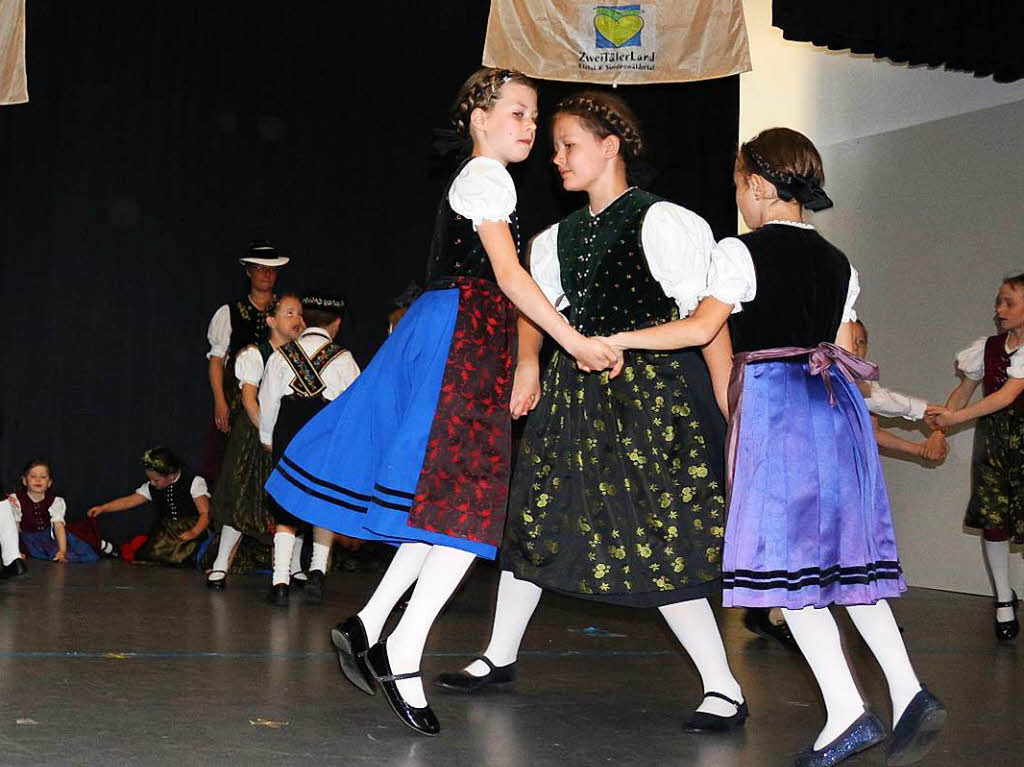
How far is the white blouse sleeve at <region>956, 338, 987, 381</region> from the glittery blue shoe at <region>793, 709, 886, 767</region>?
2.83m

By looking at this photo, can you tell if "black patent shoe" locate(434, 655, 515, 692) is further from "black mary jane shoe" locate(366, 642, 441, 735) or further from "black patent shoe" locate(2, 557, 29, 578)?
"black patent shoe" locate(2, 557, 29, 578)

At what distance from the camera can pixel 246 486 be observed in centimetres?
523

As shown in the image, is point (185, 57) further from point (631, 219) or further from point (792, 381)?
point (792, 381)

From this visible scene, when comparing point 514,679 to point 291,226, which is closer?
point 514,679

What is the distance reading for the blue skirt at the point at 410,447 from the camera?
2.43 meters

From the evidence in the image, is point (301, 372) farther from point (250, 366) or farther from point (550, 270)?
point (550, 270)

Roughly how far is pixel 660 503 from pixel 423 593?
1.60ft

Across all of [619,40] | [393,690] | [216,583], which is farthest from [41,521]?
[393,690]

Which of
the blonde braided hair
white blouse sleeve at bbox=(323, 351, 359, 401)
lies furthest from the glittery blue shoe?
white blouse sleeve at bbox=(323, 351, 359, 401)

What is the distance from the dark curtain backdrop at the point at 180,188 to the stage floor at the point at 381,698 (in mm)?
2020

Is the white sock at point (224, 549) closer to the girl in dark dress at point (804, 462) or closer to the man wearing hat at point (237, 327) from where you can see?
the man wearing hat at point (237, 327)

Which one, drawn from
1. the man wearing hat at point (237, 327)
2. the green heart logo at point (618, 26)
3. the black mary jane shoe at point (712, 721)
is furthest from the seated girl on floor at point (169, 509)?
the black mary jane shoe at point (712, 721)

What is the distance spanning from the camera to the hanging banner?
19.3 ft

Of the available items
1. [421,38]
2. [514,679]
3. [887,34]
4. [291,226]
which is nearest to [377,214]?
[291,226]
